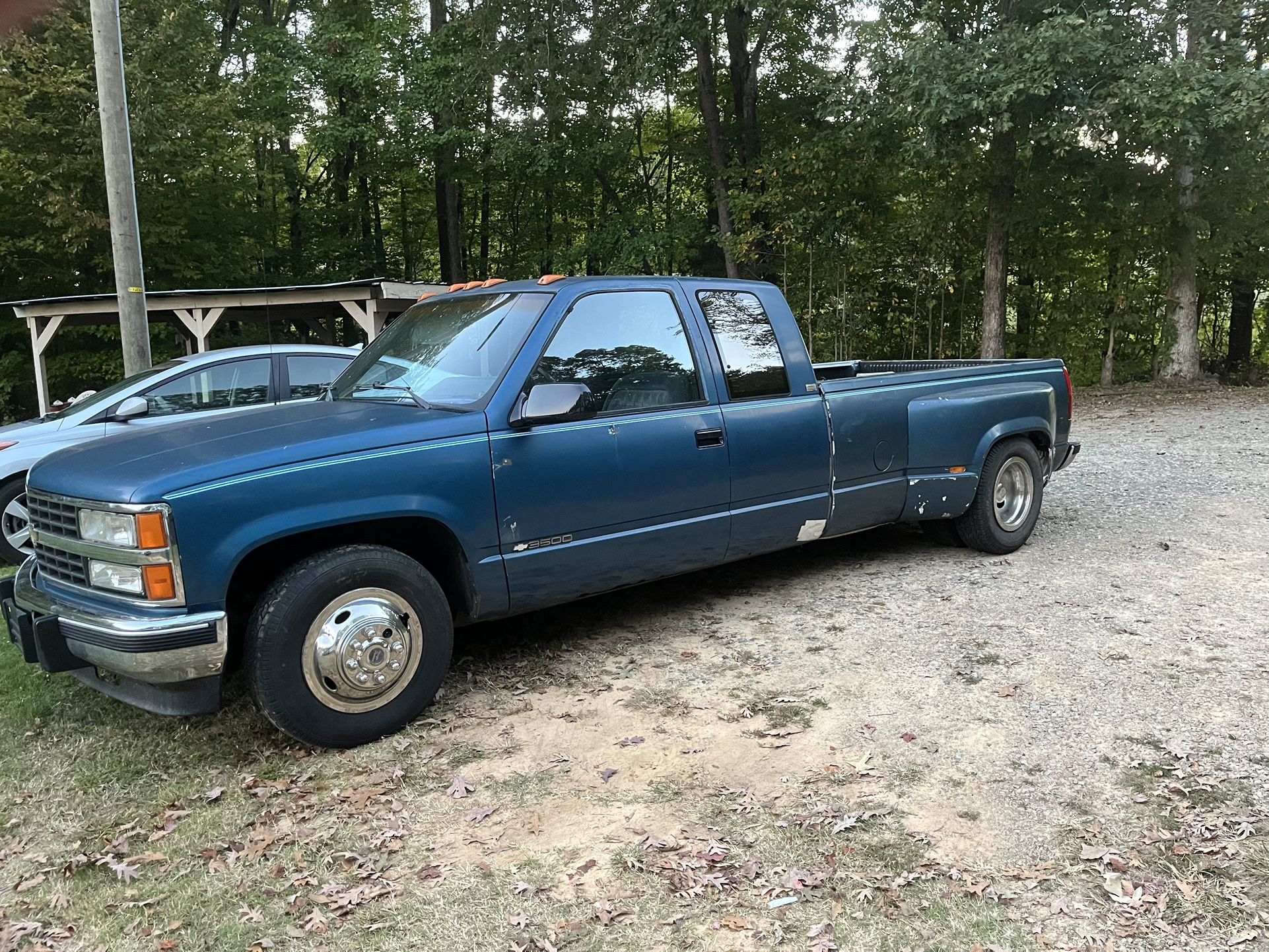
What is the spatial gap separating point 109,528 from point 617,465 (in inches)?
86.8

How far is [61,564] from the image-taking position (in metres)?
3.77

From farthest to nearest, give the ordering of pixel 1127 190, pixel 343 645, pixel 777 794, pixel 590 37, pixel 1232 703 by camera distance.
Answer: pixel 590 37, pixel 1127 190, pixel 1232 703, pixel 343 645, pixel 777 794

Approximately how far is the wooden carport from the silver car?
4.86m

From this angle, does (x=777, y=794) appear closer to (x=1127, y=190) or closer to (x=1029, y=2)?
(x=1029, y=2)

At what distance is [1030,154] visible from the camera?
17031 millimetres

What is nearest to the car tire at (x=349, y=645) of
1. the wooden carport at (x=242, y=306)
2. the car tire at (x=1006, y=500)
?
the car tire at (x=1006, y=500)

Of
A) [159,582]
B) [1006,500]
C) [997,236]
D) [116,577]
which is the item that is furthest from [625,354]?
[997,236]

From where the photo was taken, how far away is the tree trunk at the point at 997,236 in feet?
53.8

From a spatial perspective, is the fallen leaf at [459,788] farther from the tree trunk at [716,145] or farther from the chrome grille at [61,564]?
the tree trunk at [716,145]

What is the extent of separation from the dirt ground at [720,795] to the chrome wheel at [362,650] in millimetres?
253

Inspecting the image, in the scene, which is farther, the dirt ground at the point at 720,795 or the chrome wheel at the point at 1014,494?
the chrome wheel at the point at 1014,494

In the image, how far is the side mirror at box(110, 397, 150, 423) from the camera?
7285 millimetres

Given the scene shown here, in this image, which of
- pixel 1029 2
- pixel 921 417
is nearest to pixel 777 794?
pixel 921 417

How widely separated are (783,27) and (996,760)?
21.5m
